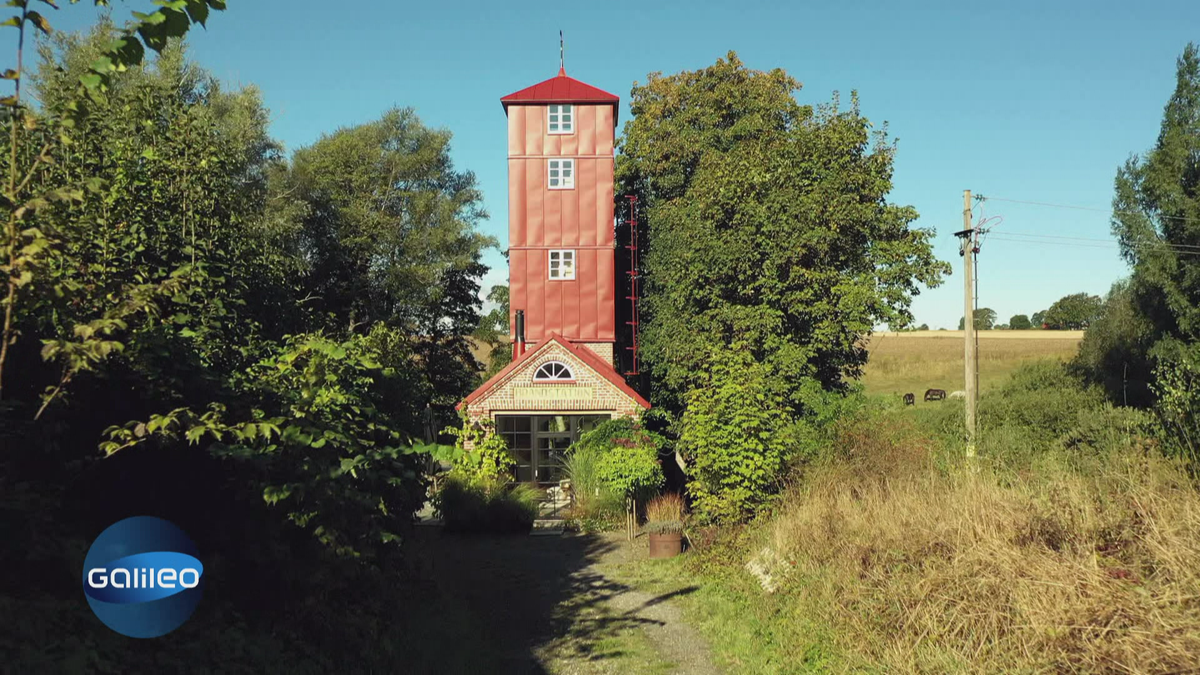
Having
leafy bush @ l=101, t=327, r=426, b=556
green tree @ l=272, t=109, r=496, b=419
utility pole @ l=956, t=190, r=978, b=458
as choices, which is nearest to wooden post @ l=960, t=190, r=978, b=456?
utility pole @ l=956, t=190, r=978, b=458

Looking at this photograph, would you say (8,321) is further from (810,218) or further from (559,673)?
(810,218)

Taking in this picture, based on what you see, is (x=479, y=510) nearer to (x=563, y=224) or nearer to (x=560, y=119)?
(x=563, y=224)

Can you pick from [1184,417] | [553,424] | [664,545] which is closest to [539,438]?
[553,424]

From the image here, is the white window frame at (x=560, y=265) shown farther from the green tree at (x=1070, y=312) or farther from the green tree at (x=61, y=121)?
the green tree at (x=1070, y=312)

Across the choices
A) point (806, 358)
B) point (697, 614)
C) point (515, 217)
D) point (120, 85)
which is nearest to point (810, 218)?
point (806, 358)

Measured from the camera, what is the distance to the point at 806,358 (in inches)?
785

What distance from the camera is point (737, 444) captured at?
13641mm

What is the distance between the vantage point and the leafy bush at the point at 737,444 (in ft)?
44.7

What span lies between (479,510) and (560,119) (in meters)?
13.6

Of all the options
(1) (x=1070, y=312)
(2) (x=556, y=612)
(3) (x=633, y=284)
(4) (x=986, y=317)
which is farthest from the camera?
(4) (x=986, y=317)

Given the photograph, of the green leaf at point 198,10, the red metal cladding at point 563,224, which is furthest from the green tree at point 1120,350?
the green leaf at point 198,10

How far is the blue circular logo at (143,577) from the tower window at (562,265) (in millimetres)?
20121

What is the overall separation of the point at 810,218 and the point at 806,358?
395 cm

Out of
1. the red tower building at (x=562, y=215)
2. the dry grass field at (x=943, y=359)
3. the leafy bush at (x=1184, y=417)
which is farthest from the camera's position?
the dry grass field at (x=943, y=359)
